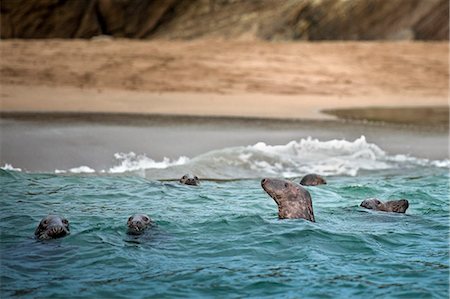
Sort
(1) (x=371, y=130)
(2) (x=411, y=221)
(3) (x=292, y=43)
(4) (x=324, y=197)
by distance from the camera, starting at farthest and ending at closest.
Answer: (3) (x=292, y=43)
(1) (x=371, y=130)
(4) (x=324, y=197)
(2) (x=411, y=221)

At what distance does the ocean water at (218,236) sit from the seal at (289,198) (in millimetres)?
128

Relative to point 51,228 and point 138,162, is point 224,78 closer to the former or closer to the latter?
point 138,162

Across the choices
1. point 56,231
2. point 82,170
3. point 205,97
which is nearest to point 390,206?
point 56,231

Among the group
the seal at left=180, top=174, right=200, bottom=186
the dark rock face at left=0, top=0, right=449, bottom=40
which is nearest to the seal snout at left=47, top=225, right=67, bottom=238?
the seal at left=180, top=174, right=200, bottom=186

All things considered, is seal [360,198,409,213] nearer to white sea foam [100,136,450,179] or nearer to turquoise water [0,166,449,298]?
turquoise water [0,166,449,298]

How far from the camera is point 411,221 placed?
334 inches

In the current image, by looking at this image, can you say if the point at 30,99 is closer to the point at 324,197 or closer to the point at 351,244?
the point at 324,197

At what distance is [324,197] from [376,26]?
1351 cm

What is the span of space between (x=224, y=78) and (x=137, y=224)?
428 inches

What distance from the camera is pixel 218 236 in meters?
7.64

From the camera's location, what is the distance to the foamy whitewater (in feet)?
36.2

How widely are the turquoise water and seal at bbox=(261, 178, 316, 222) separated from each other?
0.14 meters

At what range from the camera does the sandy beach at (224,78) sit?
52.3 feet

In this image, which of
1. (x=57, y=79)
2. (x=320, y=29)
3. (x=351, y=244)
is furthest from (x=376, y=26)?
(x=351, y=244)
